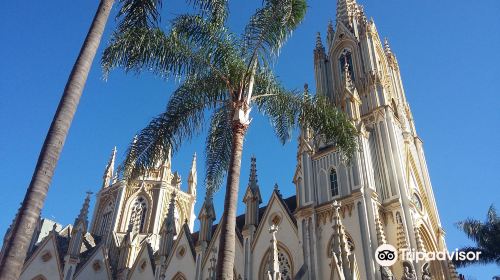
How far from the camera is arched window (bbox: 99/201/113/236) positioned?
44000 mm

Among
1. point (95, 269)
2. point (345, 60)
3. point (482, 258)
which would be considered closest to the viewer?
point (482, 258)

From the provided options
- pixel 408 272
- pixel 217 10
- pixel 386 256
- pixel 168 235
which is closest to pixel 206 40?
pixel 217 10

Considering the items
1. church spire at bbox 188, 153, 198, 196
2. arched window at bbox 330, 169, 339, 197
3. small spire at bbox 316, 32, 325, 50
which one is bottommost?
arched window at bbox 330, 169, 339, 197

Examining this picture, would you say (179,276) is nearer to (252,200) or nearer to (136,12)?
(252,200)

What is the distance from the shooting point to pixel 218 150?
16.3 metres

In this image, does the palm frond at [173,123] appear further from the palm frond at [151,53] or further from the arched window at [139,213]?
the arched window at [139,213]

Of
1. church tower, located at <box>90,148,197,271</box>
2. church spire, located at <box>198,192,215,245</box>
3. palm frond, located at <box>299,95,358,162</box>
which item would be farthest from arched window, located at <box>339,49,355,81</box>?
church tower, located at <box>90,148,197,271</box>

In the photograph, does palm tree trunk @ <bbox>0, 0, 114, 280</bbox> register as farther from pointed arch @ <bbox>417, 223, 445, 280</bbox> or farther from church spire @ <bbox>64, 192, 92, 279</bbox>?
church spire @ <bbox>64, 192, 92, 279</bbox>

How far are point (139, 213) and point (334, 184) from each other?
25.9m

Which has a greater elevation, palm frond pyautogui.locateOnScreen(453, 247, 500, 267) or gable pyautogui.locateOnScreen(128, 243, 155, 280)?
gable pyautogui.locateOnScreen(128, 243, 155, 280)


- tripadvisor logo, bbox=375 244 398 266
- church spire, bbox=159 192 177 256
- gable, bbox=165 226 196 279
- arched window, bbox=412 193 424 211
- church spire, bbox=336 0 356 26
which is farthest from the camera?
church spire, bbox=336 0 356 26

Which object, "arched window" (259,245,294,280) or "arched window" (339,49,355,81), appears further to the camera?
"arched window" (339,49,355,81)

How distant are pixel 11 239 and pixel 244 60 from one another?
938cm

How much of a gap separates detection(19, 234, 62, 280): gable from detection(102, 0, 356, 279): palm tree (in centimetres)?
2434
